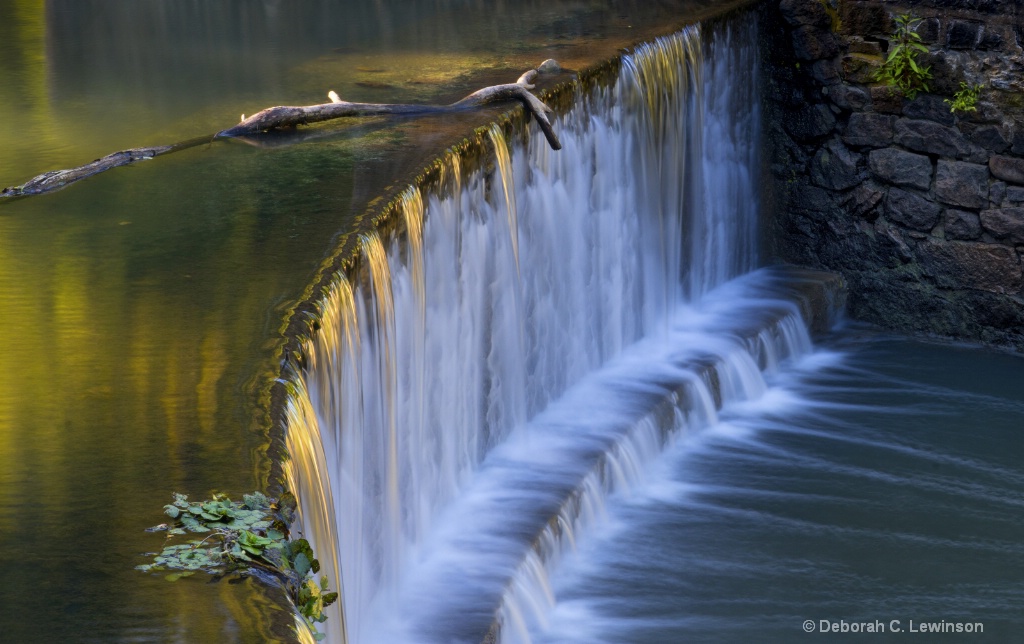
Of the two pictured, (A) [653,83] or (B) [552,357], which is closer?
(B) [552,357]

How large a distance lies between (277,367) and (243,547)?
2.76 ft

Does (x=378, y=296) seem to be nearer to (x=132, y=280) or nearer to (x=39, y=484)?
(x=132, y=280)

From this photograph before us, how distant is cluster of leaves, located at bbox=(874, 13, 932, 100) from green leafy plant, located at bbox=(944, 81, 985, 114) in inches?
7.3

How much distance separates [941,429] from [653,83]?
2178 mm

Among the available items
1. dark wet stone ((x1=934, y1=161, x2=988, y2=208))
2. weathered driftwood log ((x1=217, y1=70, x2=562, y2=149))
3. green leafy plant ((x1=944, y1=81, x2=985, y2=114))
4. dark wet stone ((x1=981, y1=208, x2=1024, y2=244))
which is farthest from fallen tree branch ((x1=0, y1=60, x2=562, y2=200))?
dark wet stone ((x1=981, y1=208, x2=1024, y2=244))

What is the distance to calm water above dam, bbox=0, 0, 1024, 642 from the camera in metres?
2.93

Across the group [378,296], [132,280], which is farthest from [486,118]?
[132,280]

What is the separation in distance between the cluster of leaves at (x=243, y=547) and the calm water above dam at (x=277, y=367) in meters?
0.06

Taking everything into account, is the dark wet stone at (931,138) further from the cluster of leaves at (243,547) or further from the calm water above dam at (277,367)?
the cluster of leaves at (243,547)

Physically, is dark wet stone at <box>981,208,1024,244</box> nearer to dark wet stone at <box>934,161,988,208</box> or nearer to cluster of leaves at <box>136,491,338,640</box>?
dark wet stone at <box>934,161,988,208</box>

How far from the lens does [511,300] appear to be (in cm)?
568

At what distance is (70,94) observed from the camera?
6543 mm

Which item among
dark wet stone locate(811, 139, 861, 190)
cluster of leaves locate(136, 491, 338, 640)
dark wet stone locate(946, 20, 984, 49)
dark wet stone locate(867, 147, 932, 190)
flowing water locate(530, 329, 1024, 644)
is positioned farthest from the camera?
dark wet stone locate(811, 139, 861, 190)

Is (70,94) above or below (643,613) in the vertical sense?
above
